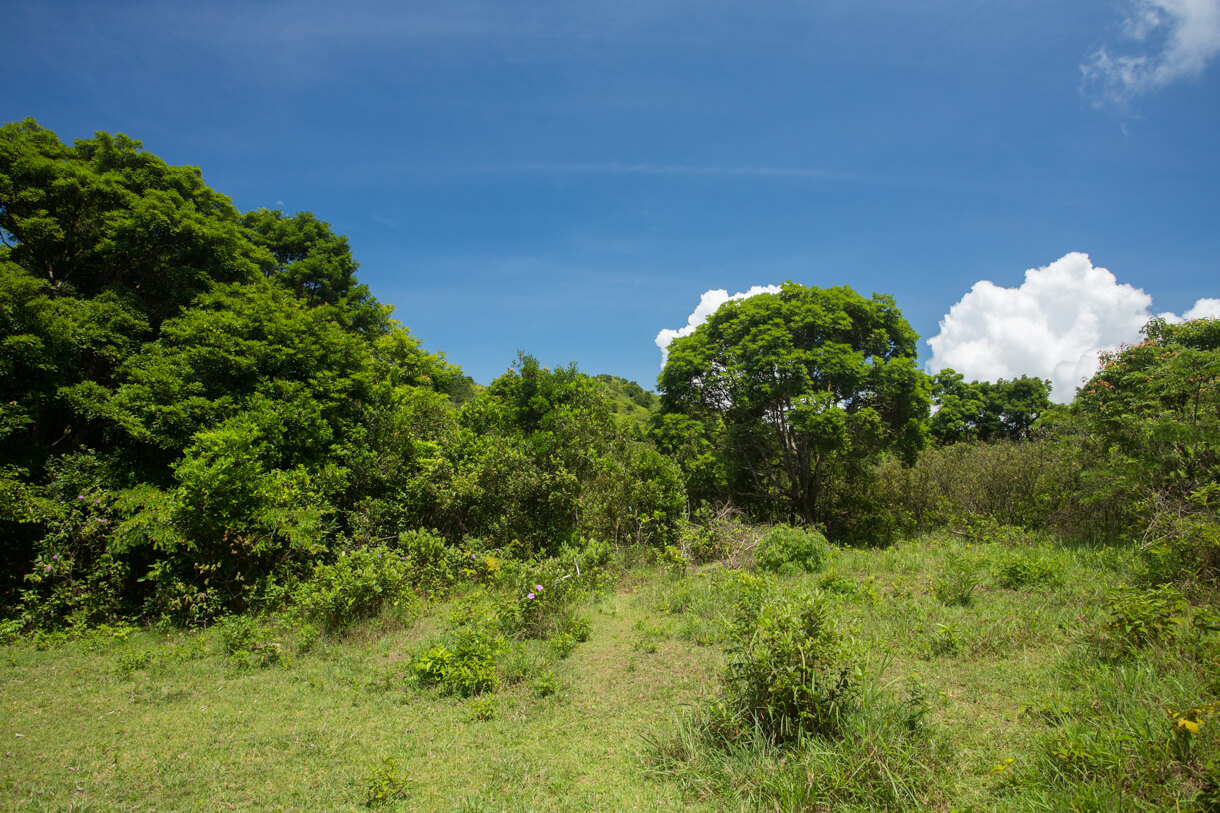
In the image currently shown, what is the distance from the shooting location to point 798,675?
3.46 m

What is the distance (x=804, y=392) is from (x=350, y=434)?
10091 mm

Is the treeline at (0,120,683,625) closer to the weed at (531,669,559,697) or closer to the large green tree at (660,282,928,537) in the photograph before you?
the large green tree at (660,282,928,537)

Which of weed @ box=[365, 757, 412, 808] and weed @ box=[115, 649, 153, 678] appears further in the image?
weed @ box=[115, 649, 153, 678]

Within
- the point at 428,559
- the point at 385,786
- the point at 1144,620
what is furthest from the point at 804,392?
the point at 385,786

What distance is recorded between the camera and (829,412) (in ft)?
40.2

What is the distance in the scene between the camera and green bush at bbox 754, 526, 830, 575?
359 inches

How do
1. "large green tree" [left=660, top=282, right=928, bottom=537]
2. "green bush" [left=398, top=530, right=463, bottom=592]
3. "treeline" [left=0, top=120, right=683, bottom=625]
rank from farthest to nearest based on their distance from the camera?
"large green tree" [left=660, top=282, right=928, bottom=537] < "green bush" [left=398, top=530, right=463, bottom=592] < "treeline" [left=0, top=120, right=683, bottom=625]

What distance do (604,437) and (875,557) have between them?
19.1 ft

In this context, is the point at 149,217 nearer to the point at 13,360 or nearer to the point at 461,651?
the point at 13,360

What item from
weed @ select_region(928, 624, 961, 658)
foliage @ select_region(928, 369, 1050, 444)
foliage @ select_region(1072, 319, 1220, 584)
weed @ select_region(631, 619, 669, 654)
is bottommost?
weed @ select_region(631, 619, 669, 654)

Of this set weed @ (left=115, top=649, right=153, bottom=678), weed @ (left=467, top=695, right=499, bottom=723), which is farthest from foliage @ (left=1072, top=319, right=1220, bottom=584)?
weed @ (left=115, top=649, right=153, bottom=678)

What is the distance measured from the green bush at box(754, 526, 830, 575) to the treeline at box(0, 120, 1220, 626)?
1.84 metres

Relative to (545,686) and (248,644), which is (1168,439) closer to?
(545,686)

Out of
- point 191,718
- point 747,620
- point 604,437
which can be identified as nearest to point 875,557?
point 604,437
